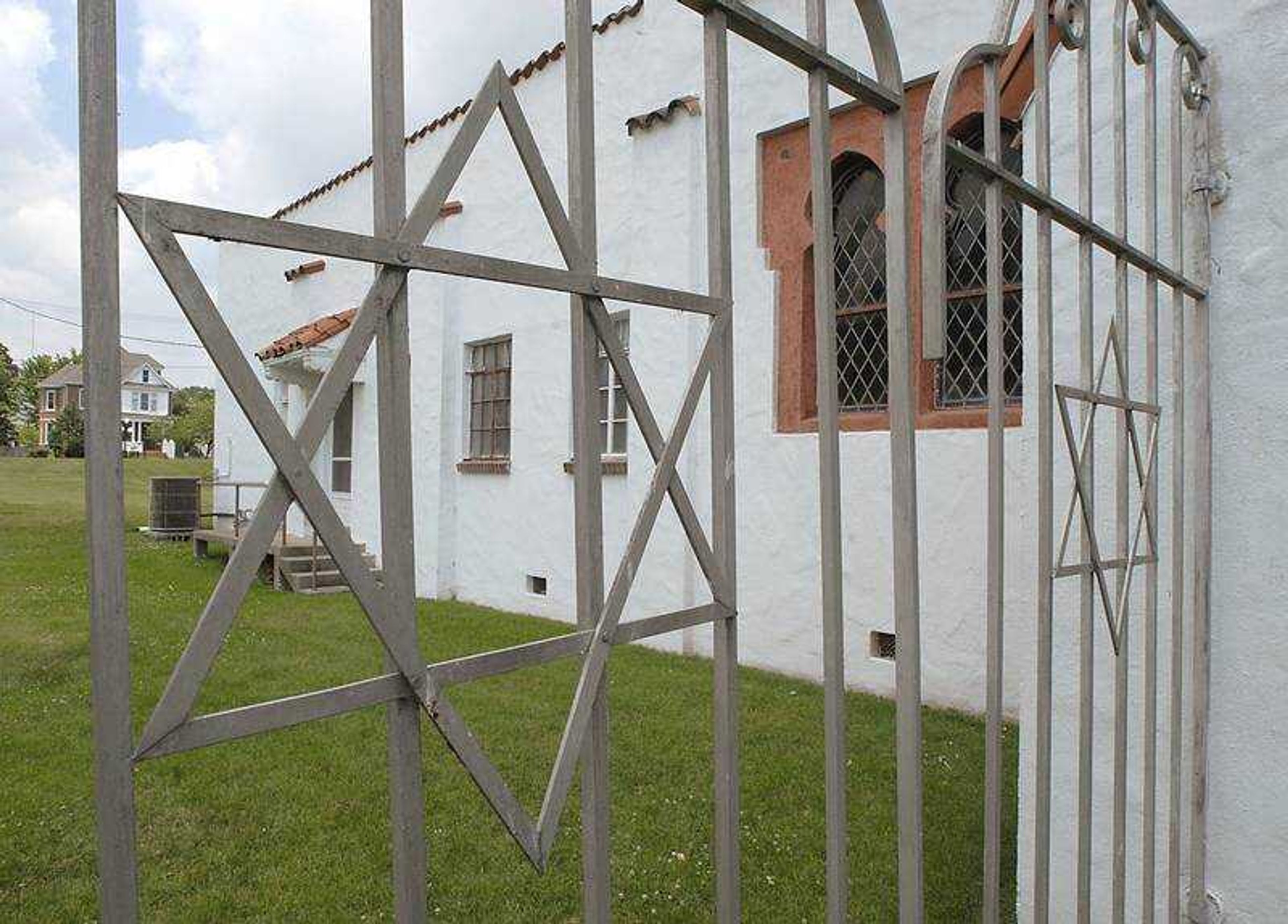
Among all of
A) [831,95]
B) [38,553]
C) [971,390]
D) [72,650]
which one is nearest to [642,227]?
[831,95]

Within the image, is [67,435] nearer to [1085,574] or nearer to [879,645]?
[879,645]

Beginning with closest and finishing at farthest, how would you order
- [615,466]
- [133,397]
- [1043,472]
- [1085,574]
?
[1043,472] → [1085,574] → [615,466] → [133,397]

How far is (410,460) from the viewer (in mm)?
775

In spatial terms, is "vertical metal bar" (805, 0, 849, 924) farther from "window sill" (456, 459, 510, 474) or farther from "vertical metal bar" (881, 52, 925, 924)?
"window sill" (456, 459, 510, 474)

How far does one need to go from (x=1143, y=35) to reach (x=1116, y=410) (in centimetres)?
74

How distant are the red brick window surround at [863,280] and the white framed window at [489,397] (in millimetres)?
3420

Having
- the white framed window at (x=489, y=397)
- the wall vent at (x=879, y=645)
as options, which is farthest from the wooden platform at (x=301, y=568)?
the wall vent at (x=879, y=645)

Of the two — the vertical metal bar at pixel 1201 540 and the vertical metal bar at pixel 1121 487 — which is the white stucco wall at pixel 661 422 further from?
the vertical metal bar at pixel 1121 487

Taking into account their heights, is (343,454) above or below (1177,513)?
above

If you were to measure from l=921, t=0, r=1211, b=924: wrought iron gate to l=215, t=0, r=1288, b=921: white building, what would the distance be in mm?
56

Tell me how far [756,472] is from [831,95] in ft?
8.58

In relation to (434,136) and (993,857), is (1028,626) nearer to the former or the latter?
(993,857)

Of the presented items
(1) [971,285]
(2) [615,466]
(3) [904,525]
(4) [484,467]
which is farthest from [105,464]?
(4) [484,467]

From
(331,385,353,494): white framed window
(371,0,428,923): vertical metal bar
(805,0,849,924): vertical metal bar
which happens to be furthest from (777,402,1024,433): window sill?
(331,385,353,494): white framed window
